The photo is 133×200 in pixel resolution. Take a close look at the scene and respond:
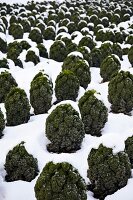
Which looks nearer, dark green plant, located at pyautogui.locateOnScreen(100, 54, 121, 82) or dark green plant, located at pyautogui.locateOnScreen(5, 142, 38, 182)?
dark green plant, located at pyautogui.locateOnScreen(5, 142, 38, 182)

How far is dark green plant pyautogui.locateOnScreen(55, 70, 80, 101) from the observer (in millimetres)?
10938

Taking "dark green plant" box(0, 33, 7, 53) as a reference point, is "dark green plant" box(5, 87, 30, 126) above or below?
above

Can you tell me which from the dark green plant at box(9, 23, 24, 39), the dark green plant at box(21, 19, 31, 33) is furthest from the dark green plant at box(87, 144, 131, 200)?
the dark green plant at box(21, 19, 31, 33)

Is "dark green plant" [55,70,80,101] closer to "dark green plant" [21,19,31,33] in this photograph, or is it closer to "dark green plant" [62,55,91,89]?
"dark green plant" [62,55,91,89]

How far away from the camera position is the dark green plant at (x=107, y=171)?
281 inches

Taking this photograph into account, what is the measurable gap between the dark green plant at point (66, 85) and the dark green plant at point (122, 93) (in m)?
0.98

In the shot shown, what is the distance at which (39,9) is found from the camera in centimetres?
2814

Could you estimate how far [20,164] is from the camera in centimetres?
749

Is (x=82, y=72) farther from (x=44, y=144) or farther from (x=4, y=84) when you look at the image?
(x=44, y=144)

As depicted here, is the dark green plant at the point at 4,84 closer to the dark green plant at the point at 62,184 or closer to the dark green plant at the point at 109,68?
the dark green plant at the point at 109,68

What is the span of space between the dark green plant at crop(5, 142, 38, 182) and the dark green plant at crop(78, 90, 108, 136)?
2.10m

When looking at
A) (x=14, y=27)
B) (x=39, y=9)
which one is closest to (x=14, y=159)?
(x=14, y=27)

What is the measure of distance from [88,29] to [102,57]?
18.1 feet

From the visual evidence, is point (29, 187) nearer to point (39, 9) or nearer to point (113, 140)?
point (113, 140)
